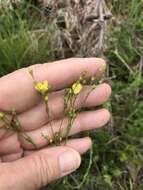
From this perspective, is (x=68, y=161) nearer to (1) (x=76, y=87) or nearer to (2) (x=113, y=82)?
(1) (x=76, y=87)

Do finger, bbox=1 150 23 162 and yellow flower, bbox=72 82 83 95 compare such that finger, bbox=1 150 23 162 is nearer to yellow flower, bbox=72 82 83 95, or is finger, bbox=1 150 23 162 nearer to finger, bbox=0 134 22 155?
finger, bbox=0 134 22 155

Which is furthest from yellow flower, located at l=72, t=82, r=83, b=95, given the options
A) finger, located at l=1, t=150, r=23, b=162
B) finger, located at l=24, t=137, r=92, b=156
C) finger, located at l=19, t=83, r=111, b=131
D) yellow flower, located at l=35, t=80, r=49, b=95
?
finger, located at l=1, t=150, r=23, b=162

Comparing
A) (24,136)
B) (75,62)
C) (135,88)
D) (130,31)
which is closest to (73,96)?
(75,62)

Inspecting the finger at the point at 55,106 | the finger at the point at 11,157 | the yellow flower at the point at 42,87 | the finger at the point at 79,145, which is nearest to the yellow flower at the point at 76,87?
the yellow flower at the point at 42,87

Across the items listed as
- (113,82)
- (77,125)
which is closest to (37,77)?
(77,125)

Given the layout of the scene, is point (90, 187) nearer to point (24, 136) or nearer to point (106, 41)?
point (24, 136)

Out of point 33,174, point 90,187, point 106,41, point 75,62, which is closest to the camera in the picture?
point 33,174
